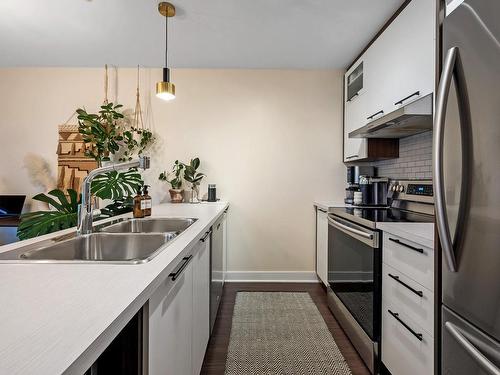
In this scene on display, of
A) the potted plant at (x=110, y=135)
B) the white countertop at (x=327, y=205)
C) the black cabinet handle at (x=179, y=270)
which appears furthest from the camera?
the potted plant at (x=110, y=135)

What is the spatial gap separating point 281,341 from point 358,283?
0.69 meters

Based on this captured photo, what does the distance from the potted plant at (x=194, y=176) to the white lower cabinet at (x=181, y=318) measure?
158cm

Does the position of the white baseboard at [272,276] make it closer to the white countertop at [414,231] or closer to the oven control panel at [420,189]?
the oven control panel at [420,189]

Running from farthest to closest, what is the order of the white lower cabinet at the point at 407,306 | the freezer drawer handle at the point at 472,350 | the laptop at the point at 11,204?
the laptop at the point at 11,204 < the white lower cabinet at the point at 407,306 < the freezer drawer handle at the point at 472,350

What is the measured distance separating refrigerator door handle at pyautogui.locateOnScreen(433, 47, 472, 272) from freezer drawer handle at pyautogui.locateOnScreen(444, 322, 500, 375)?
19cm

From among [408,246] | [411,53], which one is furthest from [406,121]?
[408,246]

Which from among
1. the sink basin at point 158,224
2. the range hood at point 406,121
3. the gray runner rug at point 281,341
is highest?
the range hood at point 406,121

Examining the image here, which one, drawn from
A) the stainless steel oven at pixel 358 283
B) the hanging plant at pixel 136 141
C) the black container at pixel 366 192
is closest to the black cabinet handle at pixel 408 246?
the stainless steel oven at pixel 358 283

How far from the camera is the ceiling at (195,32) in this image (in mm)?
2166

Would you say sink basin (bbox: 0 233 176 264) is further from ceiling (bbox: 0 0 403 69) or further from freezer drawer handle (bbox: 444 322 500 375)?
ceiling (bbox: 0 0 403 69)

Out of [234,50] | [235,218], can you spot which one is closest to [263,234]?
[235,218]

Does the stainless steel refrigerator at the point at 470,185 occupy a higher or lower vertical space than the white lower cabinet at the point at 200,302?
higher

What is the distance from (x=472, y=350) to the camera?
81 cm

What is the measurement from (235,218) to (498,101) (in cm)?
276
